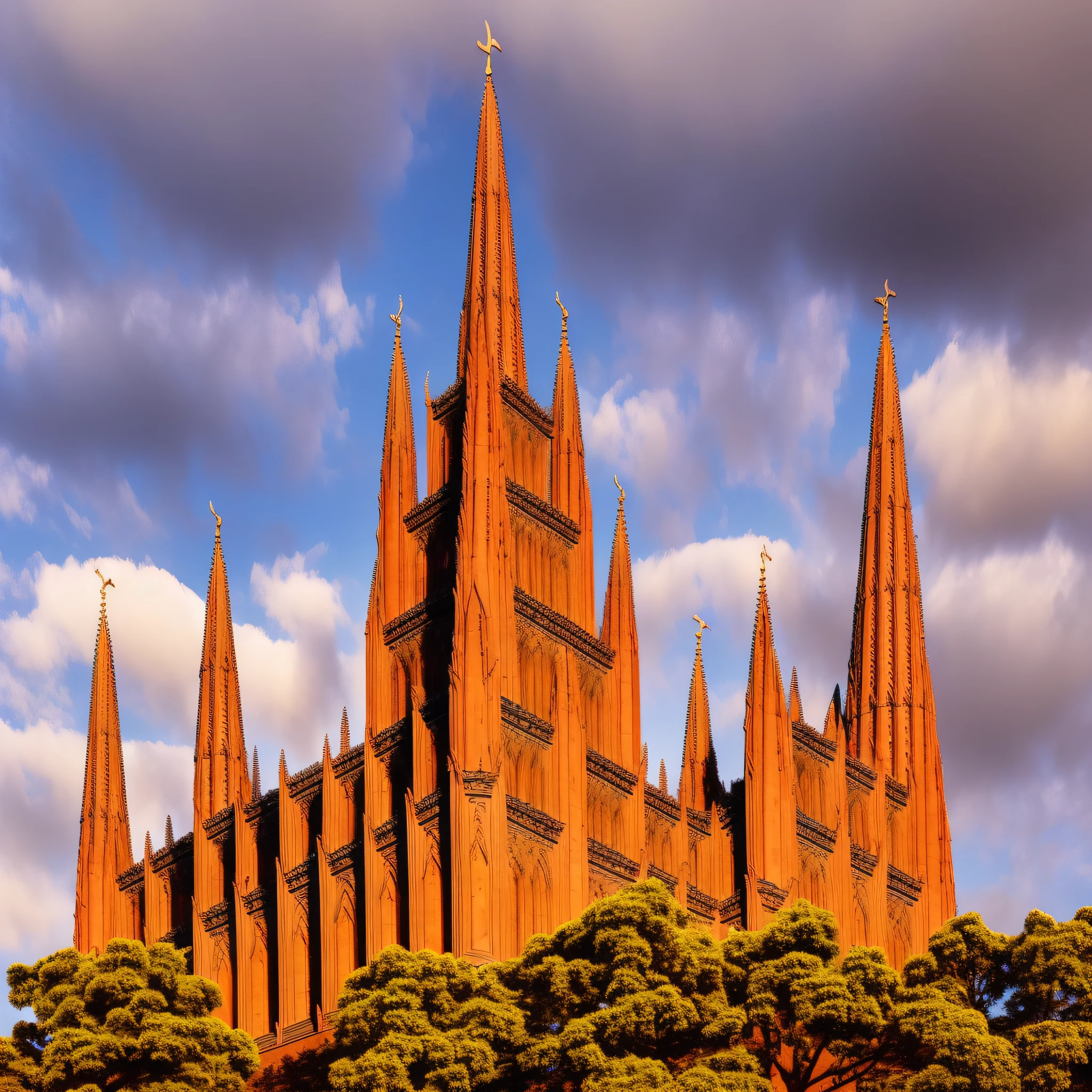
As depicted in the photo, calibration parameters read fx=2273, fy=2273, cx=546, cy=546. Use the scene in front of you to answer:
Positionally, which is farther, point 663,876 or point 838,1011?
point 663,876

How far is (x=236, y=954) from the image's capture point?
8394 cm

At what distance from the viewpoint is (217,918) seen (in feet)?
286

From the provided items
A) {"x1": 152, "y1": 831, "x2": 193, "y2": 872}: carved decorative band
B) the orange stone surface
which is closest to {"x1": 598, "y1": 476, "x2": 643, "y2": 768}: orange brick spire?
the orange stone surface

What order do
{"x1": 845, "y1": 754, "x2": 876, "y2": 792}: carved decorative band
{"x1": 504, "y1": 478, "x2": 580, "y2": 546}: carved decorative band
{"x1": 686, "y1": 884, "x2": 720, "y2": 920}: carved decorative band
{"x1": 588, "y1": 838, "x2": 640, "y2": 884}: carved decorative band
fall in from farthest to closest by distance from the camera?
{"x1": 845, "y1": 754, "x2": 876, "y2": 792}: carved decorative band < {"x1": 504, "y1": 478, "x2": 580, "y2": 546}: carved decorative band < {"x1": 686, "y1": 884, "x2": 720, "y2": 920}: carved decorative band < {"x1": 588, "y1": 838, "x2": 640, "y2": 884}: carved decorative band

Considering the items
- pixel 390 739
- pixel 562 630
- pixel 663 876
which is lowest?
pixel 663 876

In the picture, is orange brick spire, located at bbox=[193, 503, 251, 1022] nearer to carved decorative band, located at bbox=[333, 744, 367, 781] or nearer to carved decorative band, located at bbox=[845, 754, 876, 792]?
carved decorative band, located at bbox=[333, 744, 367, 781]

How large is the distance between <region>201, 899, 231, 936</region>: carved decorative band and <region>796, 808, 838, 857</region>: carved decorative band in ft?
72.4

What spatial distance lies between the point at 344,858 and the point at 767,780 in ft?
57.8

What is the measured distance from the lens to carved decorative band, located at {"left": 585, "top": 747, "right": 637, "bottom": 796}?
8119cm

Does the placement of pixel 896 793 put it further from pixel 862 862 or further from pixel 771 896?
pixel 771 896

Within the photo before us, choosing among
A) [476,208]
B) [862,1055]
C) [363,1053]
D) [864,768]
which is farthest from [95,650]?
[862,1055]

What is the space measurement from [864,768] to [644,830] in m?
17.9

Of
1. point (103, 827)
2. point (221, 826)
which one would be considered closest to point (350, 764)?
point (221, 826)

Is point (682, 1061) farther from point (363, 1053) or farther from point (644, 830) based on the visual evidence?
point (644, 830)
